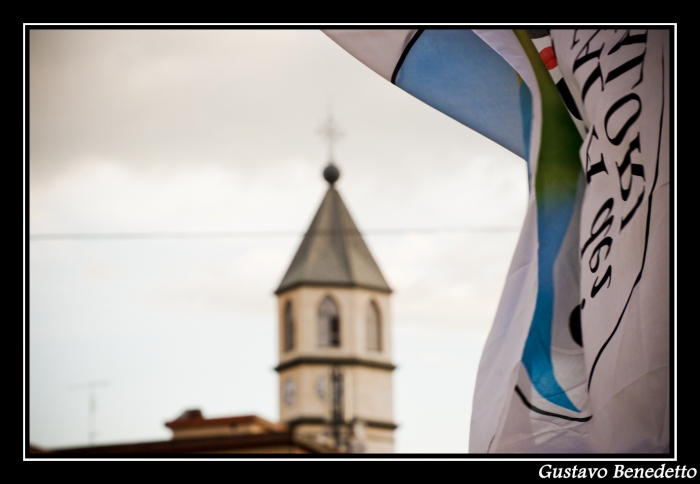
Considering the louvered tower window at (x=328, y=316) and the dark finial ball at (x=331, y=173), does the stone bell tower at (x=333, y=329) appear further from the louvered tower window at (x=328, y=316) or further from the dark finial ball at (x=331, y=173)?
the dark finial ball at (x=331, y=173)

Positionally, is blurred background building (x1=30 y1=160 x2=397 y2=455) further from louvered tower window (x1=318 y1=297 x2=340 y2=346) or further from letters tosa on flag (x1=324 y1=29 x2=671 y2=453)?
letters tosa on flag (x1=324 y1=29 x2=671 y2=453)

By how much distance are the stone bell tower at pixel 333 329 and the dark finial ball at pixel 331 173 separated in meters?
2.08

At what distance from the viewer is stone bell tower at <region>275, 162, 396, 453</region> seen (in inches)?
2379

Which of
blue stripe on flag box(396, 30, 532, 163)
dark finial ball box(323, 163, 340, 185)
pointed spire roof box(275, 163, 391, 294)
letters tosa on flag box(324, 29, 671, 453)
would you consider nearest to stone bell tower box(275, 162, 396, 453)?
pointed spire roof box(275, 163, 391, 294)

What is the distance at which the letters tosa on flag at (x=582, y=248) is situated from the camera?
210 inches

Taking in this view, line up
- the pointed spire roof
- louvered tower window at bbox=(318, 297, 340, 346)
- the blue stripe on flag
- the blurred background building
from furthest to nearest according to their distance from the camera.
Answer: louvered tower window at bbox=(318, 297, 340, 346) → the pointed spire roof → the blurred background building → the blue stripe on flag

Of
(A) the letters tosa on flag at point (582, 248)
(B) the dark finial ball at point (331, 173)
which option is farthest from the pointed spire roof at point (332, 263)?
(A) the letters tosa on flag at point (582, 248)

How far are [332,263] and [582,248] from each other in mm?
56347

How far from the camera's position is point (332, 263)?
62.0 m

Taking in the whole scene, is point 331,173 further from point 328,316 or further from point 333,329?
point 333,329

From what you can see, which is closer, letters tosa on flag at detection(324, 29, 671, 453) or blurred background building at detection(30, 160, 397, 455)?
letters tosa on flag at detection(324, 29, 671, 453)
